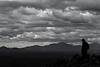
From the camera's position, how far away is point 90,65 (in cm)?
15350

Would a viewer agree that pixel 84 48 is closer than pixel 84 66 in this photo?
No

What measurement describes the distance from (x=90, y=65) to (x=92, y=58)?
1779 cm

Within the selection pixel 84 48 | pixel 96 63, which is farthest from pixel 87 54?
pixel 96 63

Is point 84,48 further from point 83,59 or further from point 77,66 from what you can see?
point 77,66

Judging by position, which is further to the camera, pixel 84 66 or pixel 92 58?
pixel 92 58

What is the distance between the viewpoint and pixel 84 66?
154250 millimetres

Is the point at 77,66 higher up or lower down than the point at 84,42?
lower down

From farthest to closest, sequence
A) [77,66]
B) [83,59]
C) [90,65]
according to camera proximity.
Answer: [83,59]
[77,66]
[90,65]

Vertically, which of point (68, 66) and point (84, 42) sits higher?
point (84, 42)

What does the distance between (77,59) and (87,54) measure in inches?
312

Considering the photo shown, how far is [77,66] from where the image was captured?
16412 centimetres

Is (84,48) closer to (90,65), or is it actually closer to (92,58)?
(92,58)

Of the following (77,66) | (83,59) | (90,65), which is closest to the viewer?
(90,65)

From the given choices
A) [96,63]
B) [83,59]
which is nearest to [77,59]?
[83,59]
